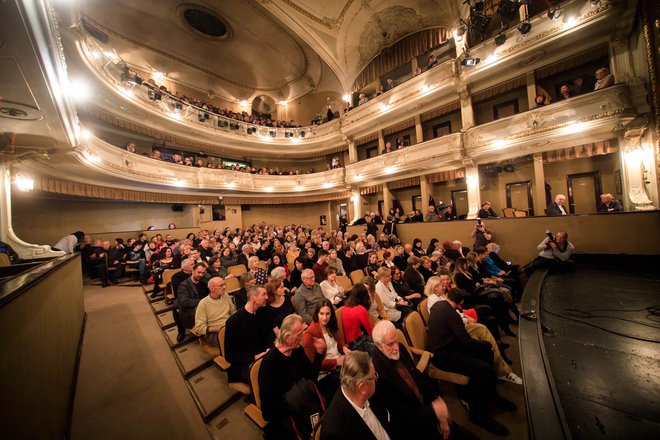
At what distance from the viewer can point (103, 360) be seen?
2.55 m

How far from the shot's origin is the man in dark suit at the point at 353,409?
1.11m

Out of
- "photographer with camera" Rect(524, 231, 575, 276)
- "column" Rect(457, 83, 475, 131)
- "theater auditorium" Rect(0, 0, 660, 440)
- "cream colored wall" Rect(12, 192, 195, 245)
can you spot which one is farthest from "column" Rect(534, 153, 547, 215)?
"cream colored wall" Rect(12, 192, 195, 245)

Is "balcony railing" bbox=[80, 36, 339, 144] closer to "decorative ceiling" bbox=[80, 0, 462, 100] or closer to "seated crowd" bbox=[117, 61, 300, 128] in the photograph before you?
"seated crowd" bbox=[117, 61, 300, 128]

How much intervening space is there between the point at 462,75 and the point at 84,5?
555 inches

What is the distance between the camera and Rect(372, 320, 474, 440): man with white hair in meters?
1.44

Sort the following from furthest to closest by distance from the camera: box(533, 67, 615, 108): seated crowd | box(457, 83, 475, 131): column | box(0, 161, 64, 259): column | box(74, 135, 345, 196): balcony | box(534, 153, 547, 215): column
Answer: box(457, 83, 475, 131): column → box(534, 153, 547, 215): column → box(74, 135, 345, 196): balcony → box(533, 67, 615, 108): seated crowd → box(0, 161, 64, 259): column

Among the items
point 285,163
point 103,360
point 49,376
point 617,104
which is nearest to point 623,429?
point 49,376

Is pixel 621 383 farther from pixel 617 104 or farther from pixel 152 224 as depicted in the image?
pixel 152 224

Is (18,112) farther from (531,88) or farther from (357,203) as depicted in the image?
(531,88)

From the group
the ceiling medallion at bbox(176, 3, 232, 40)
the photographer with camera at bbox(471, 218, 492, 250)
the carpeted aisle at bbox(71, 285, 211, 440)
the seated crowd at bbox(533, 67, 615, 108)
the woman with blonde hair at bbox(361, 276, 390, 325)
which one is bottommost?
the carpeted aisle at bbox(71, 285, 211, 440)

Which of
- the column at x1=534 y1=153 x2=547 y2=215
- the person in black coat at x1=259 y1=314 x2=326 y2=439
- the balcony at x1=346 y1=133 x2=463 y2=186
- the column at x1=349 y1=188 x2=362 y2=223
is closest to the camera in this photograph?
the person in black coat at x1=259 y1=314 x2=326 y2=439

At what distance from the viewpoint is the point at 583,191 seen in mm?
7230

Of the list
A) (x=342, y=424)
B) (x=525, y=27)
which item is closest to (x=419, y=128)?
(x=525, y=27)

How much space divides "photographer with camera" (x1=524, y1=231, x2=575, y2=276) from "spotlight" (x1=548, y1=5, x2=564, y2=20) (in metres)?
6.01
